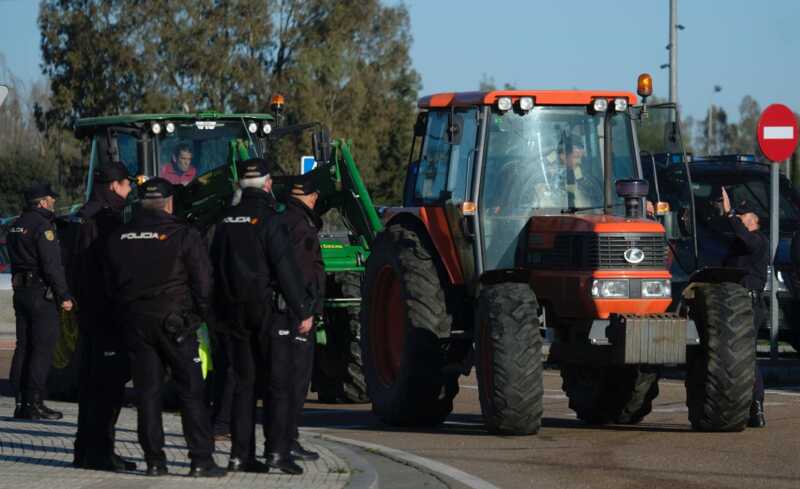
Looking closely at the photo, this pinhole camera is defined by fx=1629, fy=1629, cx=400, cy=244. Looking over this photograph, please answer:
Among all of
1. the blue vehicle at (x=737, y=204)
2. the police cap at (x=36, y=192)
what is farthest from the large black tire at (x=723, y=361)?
the police cap at (x=36, y=192)

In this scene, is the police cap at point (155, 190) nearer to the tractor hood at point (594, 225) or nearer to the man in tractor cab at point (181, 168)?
the tractor hood at point (594, 225)

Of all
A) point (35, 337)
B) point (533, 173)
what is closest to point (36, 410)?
point (35, 337)

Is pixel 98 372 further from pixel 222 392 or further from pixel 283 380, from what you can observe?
pixel 222 392

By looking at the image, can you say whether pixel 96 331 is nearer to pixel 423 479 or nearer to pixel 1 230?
pixel 423 479

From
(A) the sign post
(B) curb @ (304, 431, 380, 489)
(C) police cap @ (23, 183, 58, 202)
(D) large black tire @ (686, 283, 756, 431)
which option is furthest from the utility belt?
(A) the sign post

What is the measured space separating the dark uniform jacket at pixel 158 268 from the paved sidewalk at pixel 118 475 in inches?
Result: 40.8

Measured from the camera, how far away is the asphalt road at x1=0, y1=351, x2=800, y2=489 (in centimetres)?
1033

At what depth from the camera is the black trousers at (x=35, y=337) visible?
13953 mm

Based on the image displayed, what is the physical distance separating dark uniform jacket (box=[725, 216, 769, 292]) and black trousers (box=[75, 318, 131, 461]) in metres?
6.84

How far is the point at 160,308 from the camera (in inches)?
385

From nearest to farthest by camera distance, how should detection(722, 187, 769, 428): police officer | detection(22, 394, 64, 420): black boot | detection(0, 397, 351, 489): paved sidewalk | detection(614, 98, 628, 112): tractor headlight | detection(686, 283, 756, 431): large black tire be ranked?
1. detection(0, 397, 351, 489): paved sidewalk
2. detection(686, 283, 756, 431): large black tire
3. detection(614, 98, 628, 112): tractor headlight
4. detection(22, 394, 64, 420): black boot
5. detection(722, 187, 769, 428): police officer

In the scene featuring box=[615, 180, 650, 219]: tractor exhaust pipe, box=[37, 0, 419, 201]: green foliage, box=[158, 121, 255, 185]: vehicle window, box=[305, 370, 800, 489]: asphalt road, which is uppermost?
box=[37, 0, 419, 201]: green foliage

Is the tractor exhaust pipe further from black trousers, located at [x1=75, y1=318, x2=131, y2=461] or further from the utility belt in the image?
the utility belt

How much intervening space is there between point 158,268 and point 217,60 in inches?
1931
